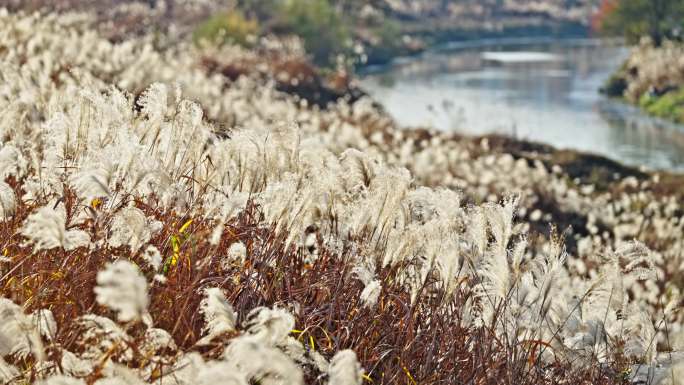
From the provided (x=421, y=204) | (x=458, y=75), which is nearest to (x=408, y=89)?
(x=458, y=75)

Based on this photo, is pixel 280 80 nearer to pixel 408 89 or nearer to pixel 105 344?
pixel 408 89

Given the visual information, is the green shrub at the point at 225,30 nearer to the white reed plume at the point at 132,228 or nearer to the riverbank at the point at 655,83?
the riverbank at the point at 655,83

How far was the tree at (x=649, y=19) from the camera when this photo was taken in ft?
125

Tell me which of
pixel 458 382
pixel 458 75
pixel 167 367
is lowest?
pixel 458 75

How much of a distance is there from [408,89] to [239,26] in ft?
19.6

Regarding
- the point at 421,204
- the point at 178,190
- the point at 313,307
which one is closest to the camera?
the point at 313,307

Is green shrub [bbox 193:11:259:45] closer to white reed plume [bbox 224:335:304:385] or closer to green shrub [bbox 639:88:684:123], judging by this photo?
green shrub [bbox 639:88:684:123]

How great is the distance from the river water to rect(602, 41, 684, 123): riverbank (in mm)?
622

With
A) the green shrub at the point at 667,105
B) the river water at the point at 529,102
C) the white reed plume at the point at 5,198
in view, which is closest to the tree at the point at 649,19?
the river water at the point at 529,102

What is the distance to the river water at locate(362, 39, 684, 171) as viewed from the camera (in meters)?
20.8

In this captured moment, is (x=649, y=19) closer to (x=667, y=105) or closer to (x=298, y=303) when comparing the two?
(x=667, y=105)

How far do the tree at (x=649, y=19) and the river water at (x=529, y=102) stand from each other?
1.96 metres

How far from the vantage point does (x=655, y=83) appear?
99.6ft

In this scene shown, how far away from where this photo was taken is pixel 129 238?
3.02 m
